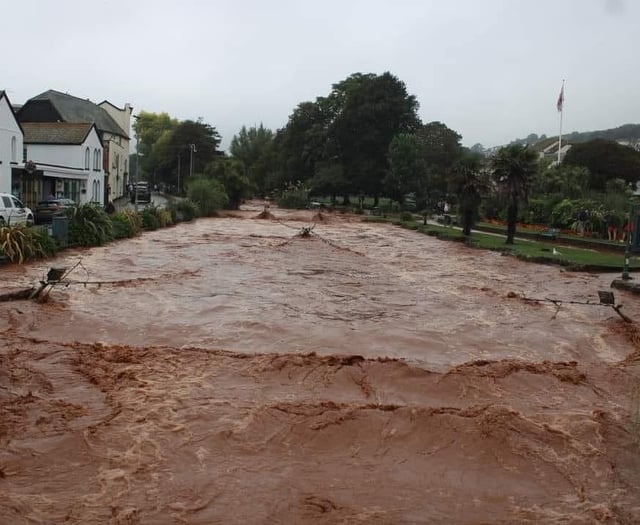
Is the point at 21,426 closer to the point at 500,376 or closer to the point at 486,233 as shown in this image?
the point at 500,376

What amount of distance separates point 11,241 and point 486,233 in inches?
1126

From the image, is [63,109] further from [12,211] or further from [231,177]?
[12,211]

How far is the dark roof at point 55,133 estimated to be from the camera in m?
46.5

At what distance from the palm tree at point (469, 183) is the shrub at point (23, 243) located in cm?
2086

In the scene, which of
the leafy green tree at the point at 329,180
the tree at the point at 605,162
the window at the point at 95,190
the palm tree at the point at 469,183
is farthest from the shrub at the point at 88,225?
the leafy green tree at the point at 329,180

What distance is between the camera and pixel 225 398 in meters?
8.77

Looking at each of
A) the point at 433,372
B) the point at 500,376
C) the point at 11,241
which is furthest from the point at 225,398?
the point at 11,241

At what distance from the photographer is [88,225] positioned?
26422 millimetres

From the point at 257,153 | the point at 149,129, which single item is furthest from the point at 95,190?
the point at 149,129

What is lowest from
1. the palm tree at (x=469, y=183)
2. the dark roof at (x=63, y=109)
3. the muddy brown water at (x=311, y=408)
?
the muddy brown water at (x=311, y=408)

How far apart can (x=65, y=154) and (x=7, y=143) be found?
496 inches

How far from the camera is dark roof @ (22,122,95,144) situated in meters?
46.5

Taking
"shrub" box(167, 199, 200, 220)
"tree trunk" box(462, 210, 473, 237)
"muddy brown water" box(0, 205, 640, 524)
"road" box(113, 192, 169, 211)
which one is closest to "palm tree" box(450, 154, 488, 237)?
"tree trunk" box(462, 210, 473, 237)

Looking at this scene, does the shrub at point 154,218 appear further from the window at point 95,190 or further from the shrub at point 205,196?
the window at point 95,190
